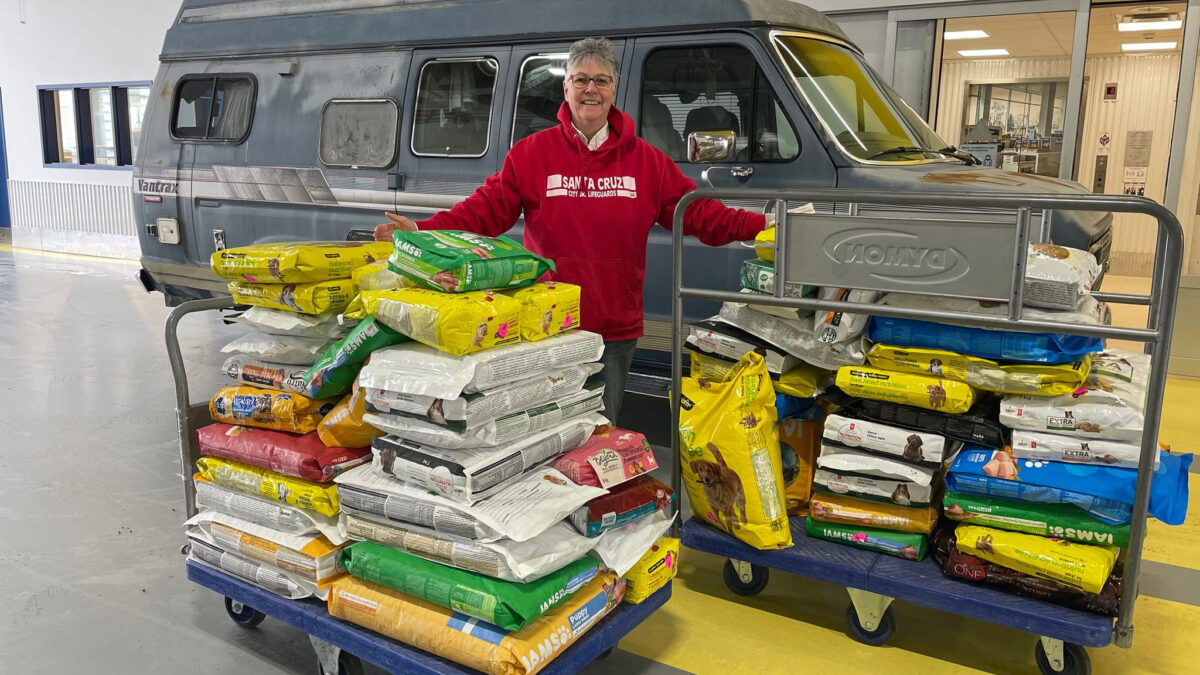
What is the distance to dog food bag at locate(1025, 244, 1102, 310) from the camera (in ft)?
8.10

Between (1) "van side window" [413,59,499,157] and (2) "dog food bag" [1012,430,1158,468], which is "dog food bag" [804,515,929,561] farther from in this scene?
(1) "van side window" [413,59,499,157]

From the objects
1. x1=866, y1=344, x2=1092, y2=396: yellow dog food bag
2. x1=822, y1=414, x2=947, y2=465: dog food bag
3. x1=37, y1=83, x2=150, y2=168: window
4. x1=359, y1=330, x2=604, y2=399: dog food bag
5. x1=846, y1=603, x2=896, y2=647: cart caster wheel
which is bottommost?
x1=846, y1=603, x2=896, y2=647: cart caster wheel

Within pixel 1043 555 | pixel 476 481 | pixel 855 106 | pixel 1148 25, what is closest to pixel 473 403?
pixel 476 481

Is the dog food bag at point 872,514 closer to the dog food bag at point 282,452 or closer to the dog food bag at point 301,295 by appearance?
the dog food bag at point 282,452

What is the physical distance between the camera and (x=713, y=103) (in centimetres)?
421

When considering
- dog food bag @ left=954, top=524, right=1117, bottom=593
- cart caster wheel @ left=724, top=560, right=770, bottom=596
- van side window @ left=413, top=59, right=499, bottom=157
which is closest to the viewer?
dog food bag @ left=954, top=524, right=1117, bottom=593

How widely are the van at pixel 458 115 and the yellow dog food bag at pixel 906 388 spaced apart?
0.98 meters

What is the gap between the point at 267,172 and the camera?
5.61 meters

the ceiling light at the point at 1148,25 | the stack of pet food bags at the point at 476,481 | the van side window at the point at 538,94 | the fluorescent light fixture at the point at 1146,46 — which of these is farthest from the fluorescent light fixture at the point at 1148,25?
the stack of pet food bags at the point at 476,481

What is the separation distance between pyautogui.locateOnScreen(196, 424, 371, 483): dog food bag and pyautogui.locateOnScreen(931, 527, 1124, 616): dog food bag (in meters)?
1.75

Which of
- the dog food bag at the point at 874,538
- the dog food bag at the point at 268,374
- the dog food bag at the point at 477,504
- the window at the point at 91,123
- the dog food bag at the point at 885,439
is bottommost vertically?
the dog food bag at the point at 874,538

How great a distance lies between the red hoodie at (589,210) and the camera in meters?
2.92

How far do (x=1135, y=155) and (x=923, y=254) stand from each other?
11.6 metres

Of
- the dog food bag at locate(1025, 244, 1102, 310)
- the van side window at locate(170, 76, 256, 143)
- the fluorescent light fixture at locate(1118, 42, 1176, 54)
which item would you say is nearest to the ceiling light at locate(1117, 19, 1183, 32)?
the fluorescent light fixture at locate(1118, 42, 1176, 54)
